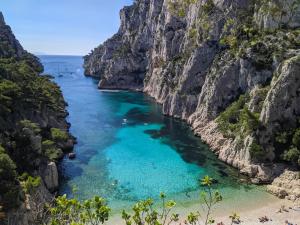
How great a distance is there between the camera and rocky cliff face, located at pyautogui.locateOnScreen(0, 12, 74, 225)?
128 ft

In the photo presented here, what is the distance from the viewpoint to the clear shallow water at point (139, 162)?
2177 inches

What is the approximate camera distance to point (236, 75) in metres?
86.0

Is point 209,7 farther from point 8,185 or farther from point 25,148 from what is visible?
point 8,185

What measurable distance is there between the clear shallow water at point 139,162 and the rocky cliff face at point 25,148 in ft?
15.0

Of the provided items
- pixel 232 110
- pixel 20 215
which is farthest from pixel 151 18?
pixel 20 215

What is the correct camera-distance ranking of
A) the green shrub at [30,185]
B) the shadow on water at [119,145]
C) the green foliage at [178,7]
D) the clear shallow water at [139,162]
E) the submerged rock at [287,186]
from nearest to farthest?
the green shrub at [30,185] → the submerged rock at [287,186] → the clear shallow water at [139,162] → the shadow on water at [119,145] → the green foliage at [178,7]

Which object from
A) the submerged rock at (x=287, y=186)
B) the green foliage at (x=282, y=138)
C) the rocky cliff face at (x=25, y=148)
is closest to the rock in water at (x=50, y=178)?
the rocky cliff face at (x=25, y=148)

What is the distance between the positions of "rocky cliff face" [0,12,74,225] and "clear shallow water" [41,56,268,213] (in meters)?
4.57

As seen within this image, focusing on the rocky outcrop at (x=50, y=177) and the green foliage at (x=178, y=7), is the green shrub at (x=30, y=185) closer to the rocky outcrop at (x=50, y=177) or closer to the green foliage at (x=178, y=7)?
the rocky outcrop at (x=50, y=177)

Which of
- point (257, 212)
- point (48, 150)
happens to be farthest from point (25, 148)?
point (257, 212)

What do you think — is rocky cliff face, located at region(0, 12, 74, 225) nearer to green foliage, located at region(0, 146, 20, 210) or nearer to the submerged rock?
green foliage, located at region(0, 146, 20, 210)

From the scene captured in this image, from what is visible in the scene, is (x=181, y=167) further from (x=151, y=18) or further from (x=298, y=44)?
(x=151, y=18)

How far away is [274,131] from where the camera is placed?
2470 inches

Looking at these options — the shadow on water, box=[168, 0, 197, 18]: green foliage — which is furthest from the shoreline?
box=[168, 0, 197, 18]: green foliage
